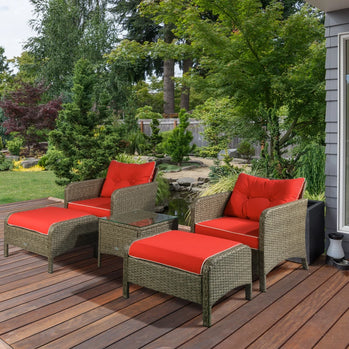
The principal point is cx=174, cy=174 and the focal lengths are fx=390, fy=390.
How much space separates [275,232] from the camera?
311cm

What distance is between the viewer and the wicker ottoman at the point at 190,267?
251cm

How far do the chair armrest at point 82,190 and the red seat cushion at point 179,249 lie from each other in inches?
69.8

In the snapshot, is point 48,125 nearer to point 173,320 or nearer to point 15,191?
point 15,191

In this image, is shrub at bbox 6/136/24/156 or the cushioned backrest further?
shrub at bbox 6/136/24/156

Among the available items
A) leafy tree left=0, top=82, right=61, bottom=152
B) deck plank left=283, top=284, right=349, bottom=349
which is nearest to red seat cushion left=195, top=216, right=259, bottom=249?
deck plank left=283, top=284, right=349, bottom=349

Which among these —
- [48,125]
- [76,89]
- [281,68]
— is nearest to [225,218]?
[281,68]

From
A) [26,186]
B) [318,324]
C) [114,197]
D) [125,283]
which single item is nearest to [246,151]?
[26,186]

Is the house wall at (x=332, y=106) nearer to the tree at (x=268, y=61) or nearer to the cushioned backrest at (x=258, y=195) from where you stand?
the cushioned backrest at (x=258, y=195)

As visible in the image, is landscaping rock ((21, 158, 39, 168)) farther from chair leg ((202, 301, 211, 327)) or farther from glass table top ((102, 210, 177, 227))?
chair leg ((202, 301, 211, 327))

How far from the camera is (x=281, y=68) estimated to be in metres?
5.91

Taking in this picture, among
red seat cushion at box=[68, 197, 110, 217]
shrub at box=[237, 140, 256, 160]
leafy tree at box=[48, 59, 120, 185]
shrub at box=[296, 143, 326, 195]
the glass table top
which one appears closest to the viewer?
the glass table top

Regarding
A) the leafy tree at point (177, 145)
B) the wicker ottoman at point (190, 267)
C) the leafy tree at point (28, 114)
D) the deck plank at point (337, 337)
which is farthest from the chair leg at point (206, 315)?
the leafy tree at point (28, 114)

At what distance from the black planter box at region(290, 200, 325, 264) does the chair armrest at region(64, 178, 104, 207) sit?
2.38 m

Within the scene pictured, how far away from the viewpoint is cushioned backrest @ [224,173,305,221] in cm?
351
